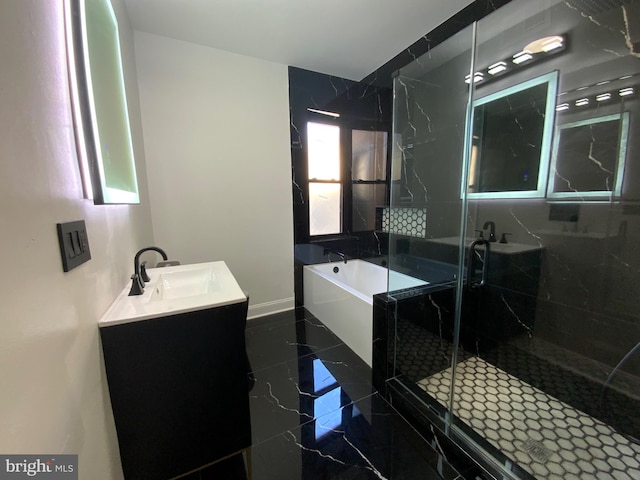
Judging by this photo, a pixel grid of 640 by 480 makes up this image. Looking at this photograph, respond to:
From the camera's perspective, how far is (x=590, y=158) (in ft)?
5.09

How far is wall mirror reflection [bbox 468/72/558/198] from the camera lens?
1.75 m

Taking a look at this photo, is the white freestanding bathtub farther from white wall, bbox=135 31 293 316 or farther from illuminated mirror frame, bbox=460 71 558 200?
illuminated mirror frame, bbox=460 71 558 200

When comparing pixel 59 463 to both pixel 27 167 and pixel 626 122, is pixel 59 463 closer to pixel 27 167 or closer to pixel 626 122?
pixel 27 167

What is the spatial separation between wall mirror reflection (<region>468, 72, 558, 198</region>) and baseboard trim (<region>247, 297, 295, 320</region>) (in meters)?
2.31

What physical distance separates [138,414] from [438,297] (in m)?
1.96

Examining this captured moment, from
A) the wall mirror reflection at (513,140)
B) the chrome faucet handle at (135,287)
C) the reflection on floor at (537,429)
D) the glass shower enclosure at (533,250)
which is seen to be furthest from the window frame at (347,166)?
the chrome faucet handle at (135,287)

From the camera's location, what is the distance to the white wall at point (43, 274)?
0.51m

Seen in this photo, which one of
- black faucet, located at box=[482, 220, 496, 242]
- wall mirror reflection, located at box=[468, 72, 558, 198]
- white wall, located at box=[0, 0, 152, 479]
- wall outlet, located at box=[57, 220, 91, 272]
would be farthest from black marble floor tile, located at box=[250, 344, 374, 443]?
wall mirror reflection, located at box=[468, 72, 558, 198]

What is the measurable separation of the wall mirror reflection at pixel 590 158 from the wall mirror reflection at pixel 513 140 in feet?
0.25

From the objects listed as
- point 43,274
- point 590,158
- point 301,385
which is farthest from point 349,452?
point 590,158

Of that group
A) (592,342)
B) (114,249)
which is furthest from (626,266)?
(114,249)

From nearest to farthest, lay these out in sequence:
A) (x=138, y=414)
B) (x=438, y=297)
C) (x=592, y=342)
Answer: (x=138, y=414), (x=592, y=342), (x=438, y=297)

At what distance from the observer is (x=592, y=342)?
1600 millimetres

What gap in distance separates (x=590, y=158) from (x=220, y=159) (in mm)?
2947
